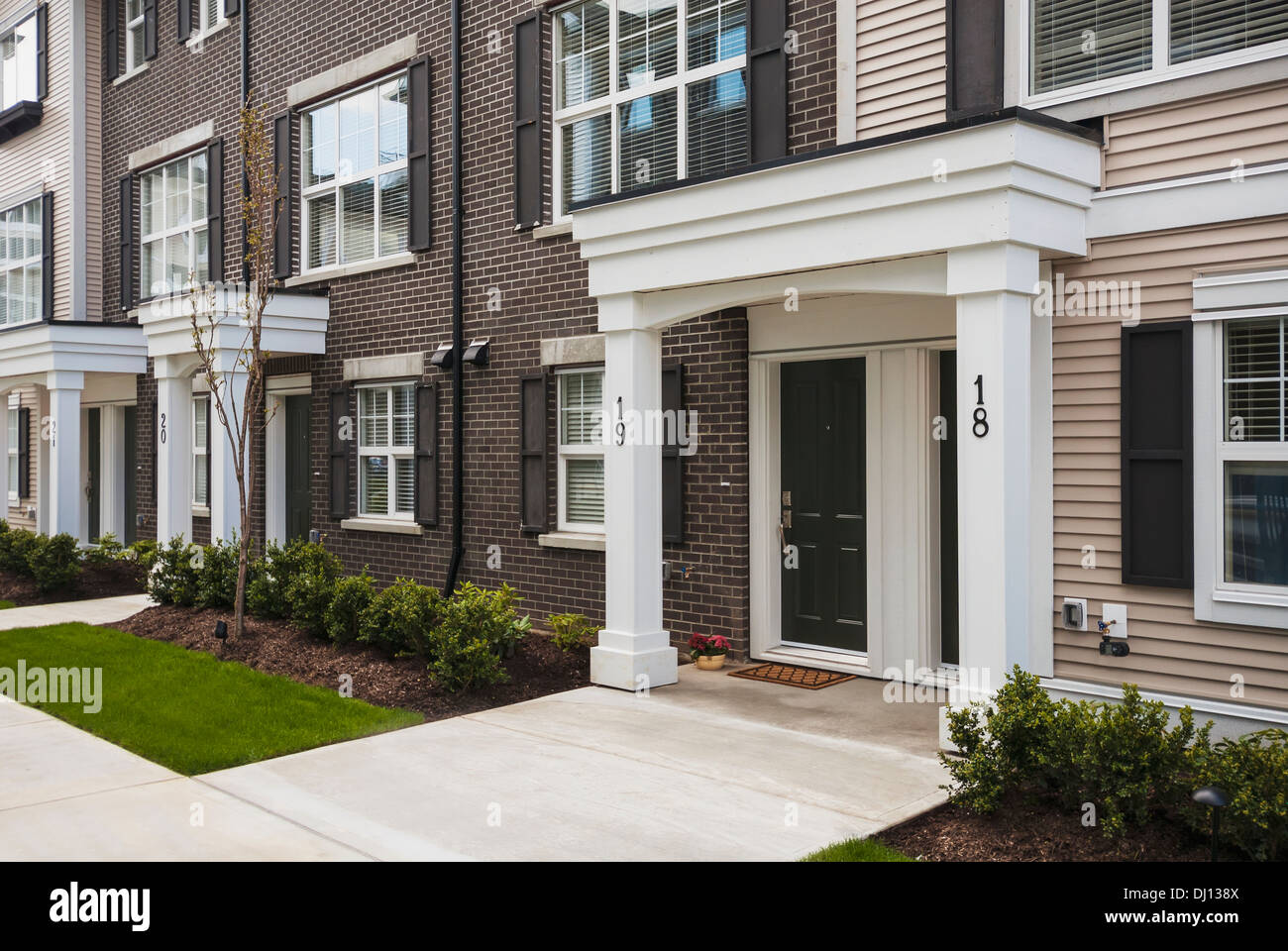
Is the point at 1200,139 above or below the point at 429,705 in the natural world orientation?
above

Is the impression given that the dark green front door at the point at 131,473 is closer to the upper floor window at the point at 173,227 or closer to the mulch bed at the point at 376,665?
the upper floor window at the point at 173,227

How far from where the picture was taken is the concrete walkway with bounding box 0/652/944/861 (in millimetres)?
5062

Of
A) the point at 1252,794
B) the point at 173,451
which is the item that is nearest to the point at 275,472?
the point at 173,451

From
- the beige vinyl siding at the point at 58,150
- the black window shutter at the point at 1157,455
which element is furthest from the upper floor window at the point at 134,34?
the black window shutter at the point at 1157,455

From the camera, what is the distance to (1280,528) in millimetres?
5930

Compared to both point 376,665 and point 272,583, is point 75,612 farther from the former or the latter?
point 376,665

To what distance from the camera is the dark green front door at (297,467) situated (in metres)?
14.0

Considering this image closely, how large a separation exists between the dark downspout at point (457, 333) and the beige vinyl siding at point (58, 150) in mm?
9337

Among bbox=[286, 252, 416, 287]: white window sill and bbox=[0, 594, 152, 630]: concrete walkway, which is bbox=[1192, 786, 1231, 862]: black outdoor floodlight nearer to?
bbox=[286, 252, 416, 287]: white window sill

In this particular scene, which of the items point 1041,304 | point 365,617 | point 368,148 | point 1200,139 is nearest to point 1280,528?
point 1041,304

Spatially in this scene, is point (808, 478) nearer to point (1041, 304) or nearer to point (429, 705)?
A: point (1041, 304)

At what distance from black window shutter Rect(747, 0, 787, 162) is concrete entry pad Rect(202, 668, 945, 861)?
430 cm

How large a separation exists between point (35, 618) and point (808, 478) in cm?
858

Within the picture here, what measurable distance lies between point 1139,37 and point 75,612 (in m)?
11.7
